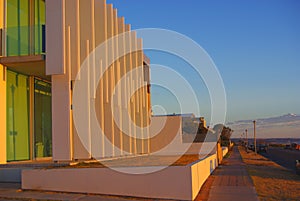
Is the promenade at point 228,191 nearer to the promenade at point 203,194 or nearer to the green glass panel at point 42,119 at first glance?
the promenade at point 203,194

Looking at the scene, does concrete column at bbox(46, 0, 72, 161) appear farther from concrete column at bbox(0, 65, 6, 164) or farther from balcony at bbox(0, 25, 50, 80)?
concrete column at bbox(0, 65, 6, 164)

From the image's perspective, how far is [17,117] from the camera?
55.5 ft

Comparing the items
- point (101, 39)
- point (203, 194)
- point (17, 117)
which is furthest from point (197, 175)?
point (101, 39)

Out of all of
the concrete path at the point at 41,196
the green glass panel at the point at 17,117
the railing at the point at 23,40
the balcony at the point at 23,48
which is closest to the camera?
the concrete path at the point at 41,196

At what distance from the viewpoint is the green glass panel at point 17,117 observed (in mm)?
16344

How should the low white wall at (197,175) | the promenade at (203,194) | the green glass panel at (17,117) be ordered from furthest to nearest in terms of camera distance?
the green glass panel at (17,117) → the low white wall at (197,175) → the promenade at (203,194)

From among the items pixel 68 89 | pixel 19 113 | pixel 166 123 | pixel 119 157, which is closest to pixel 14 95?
pixel 19 113

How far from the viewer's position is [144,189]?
11.5m

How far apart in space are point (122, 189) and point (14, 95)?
778 centimetres

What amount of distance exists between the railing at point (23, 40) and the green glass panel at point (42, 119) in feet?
9.00

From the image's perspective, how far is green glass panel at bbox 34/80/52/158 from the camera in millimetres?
18500

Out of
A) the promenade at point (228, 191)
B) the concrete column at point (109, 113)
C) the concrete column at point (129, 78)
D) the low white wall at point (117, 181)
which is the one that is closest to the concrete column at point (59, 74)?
the low white wall at point (117, 181)

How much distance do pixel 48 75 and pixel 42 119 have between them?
3.38m

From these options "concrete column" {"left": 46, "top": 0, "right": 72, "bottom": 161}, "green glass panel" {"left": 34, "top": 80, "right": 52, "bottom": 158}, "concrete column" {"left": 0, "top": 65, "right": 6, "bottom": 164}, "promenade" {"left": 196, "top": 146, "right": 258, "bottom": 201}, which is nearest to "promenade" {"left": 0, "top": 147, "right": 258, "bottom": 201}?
"promenade" {"left": 196, "top": 146, "right": 258, "bottom": 201}
